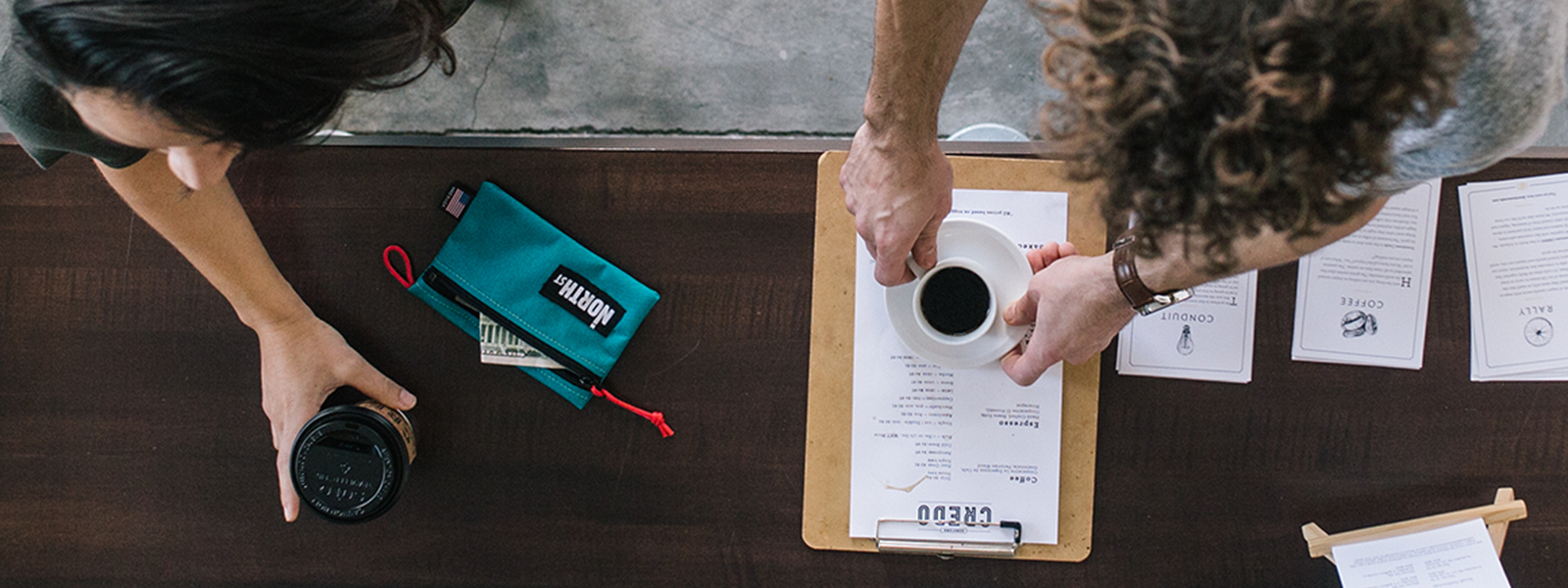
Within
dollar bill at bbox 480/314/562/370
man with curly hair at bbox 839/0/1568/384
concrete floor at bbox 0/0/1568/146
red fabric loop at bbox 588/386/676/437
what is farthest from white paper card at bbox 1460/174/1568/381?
dollar bill at bbox 480/314/562/370

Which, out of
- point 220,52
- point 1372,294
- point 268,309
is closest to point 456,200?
point 268,309

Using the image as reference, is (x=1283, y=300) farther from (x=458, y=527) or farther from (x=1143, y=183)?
(x=458, y=527)

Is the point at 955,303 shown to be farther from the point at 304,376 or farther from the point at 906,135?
the point at 304,376

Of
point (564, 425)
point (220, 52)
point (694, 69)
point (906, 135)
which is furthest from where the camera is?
point (694, 69)

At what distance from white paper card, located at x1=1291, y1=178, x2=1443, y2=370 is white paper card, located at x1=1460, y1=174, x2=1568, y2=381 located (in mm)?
54

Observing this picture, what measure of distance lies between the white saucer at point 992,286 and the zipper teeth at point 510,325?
1.19ft

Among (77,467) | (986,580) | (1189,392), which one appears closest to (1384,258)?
(1189,392)

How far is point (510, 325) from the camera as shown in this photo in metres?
0.98

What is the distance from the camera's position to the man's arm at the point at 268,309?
3.06 ft

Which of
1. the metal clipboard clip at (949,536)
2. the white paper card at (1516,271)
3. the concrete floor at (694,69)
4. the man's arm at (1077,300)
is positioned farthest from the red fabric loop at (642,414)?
the white paper card at (1516,271)

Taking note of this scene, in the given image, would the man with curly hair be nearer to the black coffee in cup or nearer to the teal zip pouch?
the black coffee in cup

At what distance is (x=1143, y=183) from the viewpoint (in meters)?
0.54

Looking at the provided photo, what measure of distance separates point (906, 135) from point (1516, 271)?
2.42 feet

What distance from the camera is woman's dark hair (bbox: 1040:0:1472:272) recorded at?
1.59ft
